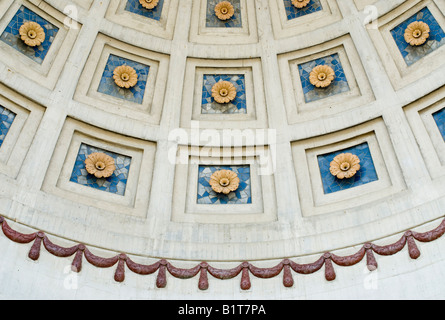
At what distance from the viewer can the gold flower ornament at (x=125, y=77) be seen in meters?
13.4

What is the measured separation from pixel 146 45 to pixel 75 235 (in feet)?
15.8

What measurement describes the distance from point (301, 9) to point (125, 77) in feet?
14.5

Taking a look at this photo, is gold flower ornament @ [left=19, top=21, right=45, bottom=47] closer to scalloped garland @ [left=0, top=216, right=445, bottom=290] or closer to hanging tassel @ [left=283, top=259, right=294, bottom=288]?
scalloped garland @ [left=0, top=216, right=445, bottom=290]

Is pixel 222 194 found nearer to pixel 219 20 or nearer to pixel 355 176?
pixel 355 176

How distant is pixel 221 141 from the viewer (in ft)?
44.2

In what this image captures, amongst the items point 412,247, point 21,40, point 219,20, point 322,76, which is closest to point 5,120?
point 21,40

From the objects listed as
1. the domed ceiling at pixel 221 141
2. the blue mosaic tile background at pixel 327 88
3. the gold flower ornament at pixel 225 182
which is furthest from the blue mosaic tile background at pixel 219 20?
the gold flower ornament at pixel 225 182

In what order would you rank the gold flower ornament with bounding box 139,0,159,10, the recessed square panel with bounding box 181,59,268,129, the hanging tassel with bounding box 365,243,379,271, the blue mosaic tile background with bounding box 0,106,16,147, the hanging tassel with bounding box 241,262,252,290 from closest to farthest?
the hanging tassel with bounding box 365,243,379,271 < the hanging tassel with bounding box 241,262,252,290 < the blue mosaic tile background with bounding box 0,106,16,147 < the recessed square panel with bounding box 181,59,268,129 < the gold flower ornament with bounding box 139,0,159,10

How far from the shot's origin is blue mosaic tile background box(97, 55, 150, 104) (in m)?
13.5

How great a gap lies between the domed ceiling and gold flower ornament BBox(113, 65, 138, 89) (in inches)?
1.2

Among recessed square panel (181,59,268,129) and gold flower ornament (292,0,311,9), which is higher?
gold flower ornament (292,0,311,9)

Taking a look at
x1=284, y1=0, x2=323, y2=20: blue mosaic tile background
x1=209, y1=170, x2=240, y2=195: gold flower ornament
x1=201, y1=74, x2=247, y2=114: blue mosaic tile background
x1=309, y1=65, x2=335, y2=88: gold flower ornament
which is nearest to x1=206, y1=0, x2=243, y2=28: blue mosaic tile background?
x1=284, y1=0, x2=323, y2=20: blue mosaic tile background

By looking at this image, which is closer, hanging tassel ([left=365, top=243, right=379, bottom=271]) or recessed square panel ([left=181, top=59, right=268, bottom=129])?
hanging tassel ([left=365, top=243, right=379, bottom=271])

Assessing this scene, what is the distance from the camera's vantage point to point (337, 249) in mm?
11672
